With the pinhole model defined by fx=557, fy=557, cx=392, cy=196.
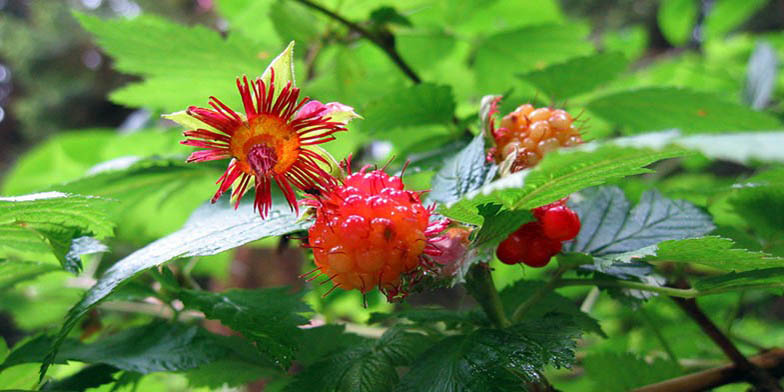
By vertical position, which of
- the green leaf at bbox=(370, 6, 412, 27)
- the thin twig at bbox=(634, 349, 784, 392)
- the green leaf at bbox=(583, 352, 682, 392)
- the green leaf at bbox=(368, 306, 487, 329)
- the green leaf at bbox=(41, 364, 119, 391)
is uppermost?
the green leaf at bbox=(370, 6, 412, 27)

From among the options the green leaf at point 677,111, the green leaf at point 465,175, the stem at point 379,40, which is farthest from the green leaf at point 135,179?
the green leaf at point 677,111

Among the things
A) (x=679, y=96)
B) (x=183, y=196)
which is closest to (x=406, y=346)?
(x=679, y=96)

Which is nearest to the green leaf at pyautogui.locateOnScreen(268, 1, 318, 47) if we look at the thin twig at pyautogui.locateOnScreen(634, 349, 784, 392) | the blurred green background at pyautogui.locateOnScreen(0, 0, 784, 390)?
the blurred green background at pyautogui.locateOnScreen(0, 0, 784, 390)

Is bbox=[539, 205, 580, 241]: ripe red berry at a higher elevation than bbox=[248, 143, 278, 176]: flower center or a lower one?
lower

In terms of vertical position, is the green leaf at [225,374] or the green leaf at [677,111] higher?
the green leaf at [677,111]

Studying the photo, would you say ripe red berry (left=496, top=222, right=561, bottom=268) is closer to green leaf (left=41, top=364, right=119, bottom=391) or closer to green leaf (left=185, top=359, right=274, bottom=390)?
green leaf (left=185, top=359, right=274, bottom=390)

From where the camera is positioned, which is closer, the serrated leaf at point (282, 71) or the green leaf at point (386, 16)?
the serrated leaf at point (282, 71)

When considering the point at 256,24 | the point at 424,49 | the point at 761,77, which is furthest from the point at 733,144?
the point at 761,77

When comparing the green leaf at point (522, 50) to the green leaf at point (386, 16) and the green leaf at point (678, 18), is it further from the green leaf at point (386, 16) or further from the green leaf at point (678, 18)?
the green leaf at point (678, 18)
